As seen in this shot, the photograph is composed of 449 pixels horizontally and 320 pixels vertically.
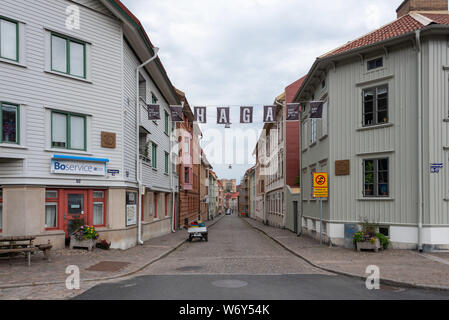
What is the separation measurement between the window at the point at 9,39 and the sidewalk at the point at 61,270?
6916 millimetres

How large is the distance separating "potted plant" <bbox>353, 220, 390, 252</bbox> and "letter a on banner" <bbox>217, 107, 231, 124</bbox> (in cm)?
760

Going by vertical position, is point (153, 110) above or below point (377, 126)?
above

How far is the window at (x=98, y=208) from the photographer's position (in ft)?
52.7

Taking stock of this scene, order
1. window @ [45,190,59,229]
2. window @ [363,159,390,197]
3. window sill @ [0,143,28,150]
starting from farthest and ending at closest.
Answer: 1. window @ [363,159,390,197]
2. window @ [45,190,59,229]
3. window sill @ [0,143,28,150]

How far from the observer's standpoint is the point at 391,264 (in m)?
12.0

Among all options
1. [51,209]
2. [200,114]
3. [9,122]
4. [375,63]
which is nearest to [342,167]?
[375,63]

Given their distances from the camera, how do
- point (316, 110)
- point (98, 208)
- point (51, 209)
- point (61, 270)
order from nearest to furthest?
point (61, 270) < point (51, 209) < point (98, 208) < point (316, 110)

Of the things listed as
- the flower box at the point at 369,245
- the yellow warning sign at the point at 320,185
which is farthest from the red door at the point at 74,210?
the flower box at the point at 369,245

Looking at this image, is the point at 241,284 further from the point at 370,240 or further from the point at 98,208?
the point at 98,208

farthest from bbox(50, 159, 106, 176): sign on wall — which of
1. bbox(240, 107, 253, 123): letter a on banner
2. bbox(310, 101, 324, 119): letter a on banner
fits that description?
bbox(310, 101, 324, 119): letter a on banner

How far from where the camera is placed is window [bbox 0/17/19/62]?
44.8 feet

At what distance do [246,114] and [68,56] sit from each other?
799 centimetres

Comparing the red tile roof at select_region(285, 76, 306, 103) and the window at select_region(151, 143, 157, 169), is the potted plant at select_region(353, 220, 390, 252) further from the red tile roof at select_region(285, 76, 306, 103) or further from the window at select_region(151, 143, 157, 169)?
the red tile roof at select_region(285, 76, 306, 103)

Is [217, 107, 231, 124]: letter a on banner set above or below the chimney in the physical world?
below
